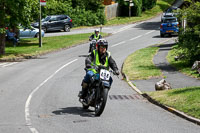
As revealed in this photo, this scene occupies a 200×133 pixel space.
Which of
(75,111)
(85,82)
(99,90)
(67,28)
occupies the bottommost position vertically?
(75,111)

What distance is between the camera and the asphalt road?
33.6ft

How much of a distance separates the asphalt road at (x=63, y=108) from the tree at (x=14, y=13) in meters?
5.25

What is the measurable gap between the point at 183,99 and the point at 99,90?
9.40 ft

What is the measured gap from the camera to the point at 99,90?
11617mm

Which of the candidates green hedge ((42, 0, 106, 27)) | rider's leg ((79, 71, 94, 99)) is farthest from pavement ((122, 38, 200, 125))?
green hedge ((42, 0, 106, 27))

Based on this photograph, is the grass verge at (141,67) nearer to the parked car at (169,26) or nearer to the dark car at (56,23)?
the parked car at (169,26)

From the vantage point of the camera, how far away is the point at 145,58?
88.0 ft

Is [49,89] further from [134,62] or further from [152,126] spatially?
[134,62]

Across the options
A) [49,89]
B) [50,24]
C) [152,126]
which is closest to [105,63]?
[152,126]

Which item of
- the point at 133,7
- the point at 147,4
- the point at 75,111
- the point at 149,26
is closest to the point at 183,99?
the point at 75,111

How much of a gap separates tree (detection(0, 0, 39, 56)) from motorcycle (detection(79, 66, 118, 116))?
684 inches

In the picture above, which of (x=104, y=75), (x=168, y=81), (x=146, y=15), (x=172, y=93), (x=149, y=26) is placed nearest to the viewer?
(x=104, y=75)

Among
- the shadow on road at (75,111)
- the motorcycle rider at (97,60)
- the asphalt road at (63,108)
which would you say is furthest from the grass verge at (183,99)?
the shadow on road at (75,111)

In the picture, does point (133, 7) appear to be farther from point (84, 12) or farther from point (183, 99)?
point (183, 99)
